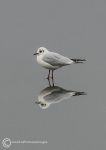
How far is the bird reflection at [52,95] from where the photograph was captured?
10875mm

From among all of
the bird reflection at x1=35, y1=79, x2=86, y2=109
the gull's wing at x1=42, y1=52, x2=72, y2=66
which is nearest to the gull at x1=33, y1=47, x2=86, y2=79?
the gull's wing at x1=42, y1=52, x2=72, y2=66

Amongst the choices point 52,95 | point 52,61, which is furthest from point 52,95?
point 52,61

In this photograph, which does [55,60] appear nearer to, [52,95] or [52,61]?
[52,61]

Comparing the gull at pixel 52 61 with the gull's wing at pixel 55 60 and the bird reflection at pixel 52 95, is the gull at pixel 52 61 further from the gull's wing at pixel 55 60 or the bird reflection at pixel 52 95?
the bird reflection at pixel 52 95

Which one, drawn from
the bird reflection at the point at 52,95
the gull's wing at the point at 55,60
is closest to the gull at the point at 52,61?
the gull's wing at the point at 55,60

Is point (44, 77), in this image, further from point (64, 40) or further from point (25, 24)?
point (25, 24)

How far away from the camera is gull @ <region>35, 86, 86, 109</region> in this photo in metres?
10.9

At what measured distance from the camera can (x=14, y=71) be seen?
12.2 m

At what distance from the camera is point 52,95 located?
36.6 ft

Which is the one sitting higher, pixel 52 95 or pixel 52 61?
pixel 52 61

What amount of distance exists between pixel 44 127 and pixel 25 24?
5.13 meters

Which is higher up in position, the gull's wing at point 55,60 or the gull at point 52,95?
the gull's wing at point 55,60

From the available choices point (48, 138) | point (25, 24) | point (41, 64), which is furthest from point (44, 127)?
point (25, 24)

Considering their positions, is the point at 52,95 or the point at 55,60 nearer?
the point at 52,95
